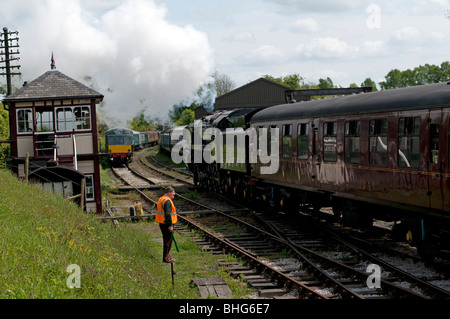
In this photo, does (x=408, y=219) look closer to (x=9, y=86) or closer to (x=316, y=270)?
(x=316, y=270)

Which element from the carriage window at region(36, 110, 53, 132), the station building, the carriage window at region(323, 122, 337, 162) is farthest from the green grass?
the carriage window at region(36, 110, 53, 132)

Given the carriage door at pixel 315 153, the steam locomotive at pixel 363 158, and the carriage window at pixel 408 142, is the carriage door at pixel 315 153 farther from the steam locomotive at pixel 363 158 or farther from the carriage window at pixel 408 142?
the carriage window at pixel 408 142

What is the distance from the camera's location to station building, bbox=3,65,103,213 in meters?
22.8

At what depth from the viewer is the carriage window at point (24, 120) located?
23062mm

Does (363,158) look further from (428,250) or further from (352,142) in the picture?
(428,250)

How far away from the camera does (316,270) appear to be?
1083 centimetres

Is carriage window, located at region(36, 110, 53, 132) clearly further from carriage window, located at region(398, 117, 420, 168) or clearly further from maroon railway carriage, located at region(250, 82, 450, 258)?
carriage window, located at region(398, 117, 420, 168)

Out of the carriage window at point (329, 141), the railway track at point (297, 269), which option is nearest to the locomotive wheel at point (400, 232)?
the railway track at point (297, 269)

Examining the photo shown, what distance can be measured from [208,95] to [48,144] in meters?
33.1

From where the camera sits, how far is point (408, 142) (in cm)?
1069

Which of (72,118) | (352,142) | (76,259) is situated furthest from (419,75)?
(76,259)

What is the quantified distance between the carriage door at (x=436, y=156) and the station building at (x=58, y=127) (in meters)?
15.3

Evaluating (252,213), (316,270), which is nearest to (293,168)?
(252,213)

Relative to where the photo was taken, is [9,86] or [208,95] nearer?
[9,86]
